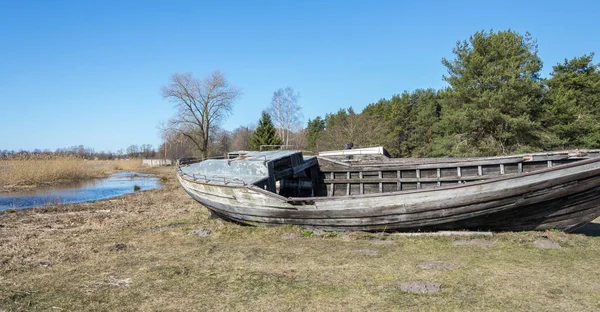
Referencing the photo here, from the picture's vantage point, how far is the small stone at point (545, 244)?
5.51 meters

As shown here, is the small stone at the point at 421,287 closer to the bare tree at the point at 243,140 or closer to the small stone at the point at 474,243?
the small stone at the point at 474,243

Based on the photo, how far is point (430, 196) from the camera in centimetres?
622

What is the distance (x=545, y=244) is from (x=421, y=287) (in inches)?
113

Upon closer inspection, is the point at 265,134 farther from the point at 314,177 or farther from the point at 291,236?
the point at 291,236

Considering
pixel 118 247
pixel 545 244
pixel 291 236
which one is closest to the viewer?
pixel 545 244

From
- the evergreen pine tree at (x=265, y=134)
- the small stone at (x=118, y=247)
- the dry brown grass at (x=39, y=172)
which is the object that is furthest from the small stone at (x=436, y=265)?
the evergreen pine tree at (x=265, y=134)

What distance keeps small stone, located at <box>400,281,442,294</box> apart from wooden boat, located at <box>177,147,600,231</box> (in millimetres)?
2261

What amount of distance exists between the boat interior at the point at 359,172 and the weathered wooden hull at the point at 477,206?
68 centimetres

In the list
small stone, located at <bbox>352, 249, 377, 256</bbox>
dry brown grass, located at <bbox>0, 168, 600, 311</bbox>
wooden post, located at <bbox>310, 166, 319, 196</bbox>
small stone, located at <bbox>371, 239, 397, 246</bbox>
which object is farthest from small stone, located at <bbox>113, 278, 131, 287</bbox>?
wooden post, located at <bbox>310, 166, 319, 196</bbox>

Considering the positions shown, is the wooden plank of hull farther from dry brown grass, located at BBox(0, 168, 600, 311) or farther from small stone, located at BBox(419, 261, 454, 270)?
small stone, located at BBox(419, 261, 454, 270)

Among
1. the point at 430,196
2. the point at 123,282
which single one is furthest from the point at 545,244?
the point at 123,282

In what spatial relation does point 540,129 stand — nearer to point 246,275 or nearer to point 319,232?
point 319,232

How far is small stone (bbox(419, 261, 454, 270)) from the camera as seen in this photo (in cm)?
482

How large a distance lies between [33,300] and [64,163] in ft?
84.4
